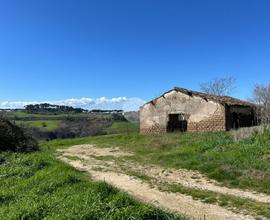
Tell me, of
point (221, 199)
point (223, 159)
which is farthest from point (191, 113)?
point (221, 199)

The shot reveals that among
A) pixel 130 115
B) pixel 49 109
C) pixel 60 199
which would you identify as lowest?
pixel 60 199

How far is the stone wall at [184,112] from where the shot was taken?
82.1 ft

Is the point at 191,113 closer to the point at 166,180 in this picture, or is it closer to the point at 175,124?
the point at 175,124

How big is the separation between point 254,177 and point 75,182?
554 cm

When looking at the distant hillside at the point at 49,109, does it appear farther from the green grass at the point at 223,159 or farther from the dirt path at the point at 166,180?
the dirt path at the point at 166,180

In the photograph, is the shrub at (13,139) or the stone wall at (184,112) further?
the stone wall at (184,112)

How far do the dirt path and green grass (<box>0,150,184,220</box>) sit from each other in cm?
151

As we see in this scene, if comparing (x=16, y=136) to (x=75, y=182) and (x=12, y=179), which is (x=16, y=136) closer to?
(x=12, y=179)

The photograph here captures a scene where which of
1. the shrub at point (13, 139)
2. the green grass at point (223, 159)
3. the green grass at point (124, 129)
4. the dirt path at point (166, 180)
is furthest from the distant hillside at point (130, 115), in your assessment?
the dirt path at point (166, 180)

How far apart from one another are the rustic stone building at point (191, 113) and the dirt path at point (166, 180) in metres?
10.4

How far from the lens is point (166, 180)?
39.0 ft

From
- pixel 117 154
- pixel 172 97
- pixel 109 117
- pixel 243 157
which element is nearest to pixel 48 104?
pixel 109 117

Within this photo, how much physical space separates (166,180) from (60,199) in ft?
16.5

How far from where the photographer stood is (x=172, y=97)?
89.8 ft
